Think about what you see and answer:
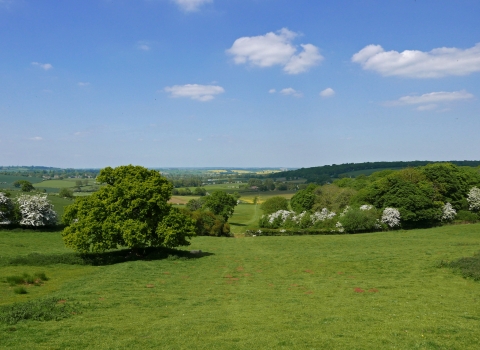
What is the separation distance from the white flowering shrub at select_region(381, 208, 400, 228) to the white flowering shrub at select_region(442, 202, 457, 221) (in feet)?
43.0

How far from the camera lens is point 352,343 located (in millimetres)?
16969

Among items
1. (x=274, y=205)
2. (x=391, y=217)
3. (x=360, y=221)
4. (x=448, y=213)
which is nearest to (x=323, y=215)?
(x=360, y=221)

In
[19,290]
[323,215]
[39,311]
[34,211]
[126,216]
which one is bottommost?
[323,215]

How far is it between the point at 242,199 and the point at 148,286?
524ft

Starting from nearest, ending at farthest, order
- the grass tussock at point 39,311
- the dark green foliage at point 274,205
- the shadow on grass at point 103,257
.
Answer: the grass tussock at point 39,311, the shadow on grass at point 103,257, the dark green foliage at point 274,205

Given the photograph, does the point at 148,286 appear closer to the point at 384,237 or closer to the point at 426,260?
the point at 426,260

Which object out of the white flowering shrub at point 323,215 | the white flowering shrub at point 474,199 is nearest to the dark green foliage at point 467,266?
the white flowering shrub at point 323,215

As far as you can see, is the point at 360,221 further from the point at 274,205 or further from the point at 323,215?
the point at 274,205

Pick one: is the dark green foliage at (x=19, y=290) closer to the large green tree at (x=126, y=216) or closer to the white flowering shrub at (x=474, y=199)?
the large green tree at (x=126, y=216)

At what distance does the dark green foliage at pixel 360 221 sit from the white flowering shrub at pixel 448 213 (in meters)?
17.2

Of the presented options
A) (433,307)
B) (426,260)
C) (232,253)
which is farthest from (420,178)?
(433,307)

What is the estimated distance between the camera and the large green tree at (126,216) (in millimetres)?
45312

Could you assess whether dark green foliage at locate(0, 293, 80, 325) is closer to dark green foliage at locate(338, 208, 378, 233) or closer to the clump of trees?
the clump of trees

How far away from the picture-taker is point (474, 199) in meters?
87.7
